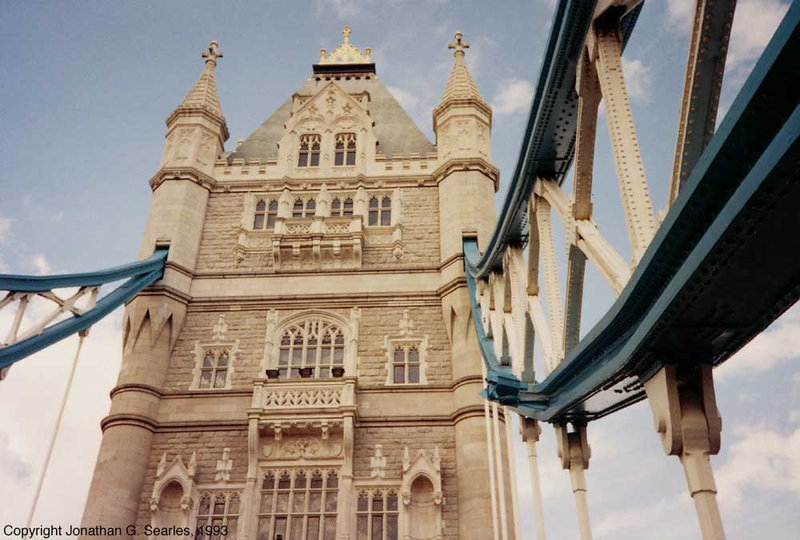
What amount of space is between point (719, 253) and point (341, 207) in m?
18.2

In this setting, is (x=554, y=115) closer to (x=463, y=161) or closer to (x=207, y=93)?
(x=463, y=161)

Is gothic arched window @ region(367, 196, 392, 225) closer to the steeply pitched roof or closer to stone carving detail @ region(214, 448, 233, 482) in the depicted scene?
the steeply pitched roof

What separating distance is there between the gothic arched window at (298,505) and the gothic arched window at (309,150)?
10934 mm

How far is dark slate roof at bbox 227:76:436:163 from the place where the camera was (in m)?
25.2

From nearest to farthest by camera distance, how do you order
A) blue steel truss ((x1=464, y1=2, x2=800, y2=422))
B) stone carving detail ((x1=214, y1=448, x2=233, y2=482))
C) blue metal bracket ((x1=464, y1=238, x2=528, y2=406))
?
blue steel truss ((x1=464, y1=2, x2=800, y2=422)), blue metal bracket ((x1=464, y1=238, x2=528, y2=406)), stone carving detail ((x1=214, y1=448, x2=233, y2=482))

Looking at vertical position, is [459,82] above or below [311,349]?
above

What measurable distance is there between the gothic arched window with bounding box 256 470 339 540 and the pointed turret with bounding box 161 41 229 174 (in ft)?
35.5

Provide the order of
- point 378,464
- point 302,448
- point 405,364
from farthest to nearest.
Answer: point 405,364 < point 302,448 < point 378,464

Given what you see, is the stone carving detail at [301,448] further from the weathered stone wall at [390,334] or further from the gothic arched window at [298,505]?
the weathered stone wall at [390,334]

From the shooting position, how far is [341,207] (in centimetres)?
2269

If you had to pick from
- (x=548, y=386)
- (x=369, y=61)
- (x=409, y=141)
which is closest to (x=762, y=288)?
(x=548, y=386)

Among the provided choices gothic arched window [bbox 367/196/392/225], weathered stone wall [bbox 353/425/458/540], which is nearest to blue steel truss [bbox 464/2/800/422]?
weathered stone wall [bbox 353/425/458/540]

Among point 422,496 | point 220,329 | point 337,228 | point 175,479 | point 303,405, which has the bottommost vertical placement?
point 422,496

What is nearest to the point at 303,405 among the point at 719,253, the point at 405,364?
the point at 405,364
